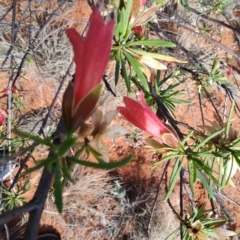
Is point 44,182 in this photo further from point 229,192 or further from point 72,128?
point 229,192

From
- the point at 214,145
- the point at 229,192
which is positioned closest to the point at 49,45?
the point at 229,192

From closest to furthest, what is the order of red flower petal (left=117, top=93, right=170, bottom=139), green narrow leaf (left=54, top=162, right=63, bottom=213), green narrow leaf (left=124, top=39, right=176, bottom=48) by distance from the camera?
1. green narrow leaf (left=54, top=162, right=63, bottom=213)
2. red flower petal (left=117, top=93, right=170, bottom=139)
3. green narrow leaf (left=124, top=39, right=176, bottom=48)

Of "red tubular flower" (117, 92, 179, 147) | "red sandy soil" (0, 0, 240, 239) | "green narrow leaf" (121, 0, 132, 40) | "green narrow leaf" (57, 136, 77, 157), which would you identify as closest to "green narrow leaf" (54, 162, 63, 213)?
"green narrow leaf" (57, 136, 77, 157)

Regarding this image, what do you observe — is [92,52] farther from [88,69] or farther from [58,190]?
[58,190]

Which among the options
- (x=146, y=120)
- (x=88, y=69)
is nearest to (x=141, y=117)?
(x=146, y=120)

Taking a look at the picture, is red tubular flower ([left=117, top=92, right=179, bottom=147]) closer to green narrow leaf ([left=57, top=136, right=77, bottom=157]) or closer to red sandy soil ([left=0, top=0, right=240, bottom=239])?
green narrow leaf ([left=57, top=136, right=77, bottom=157])
